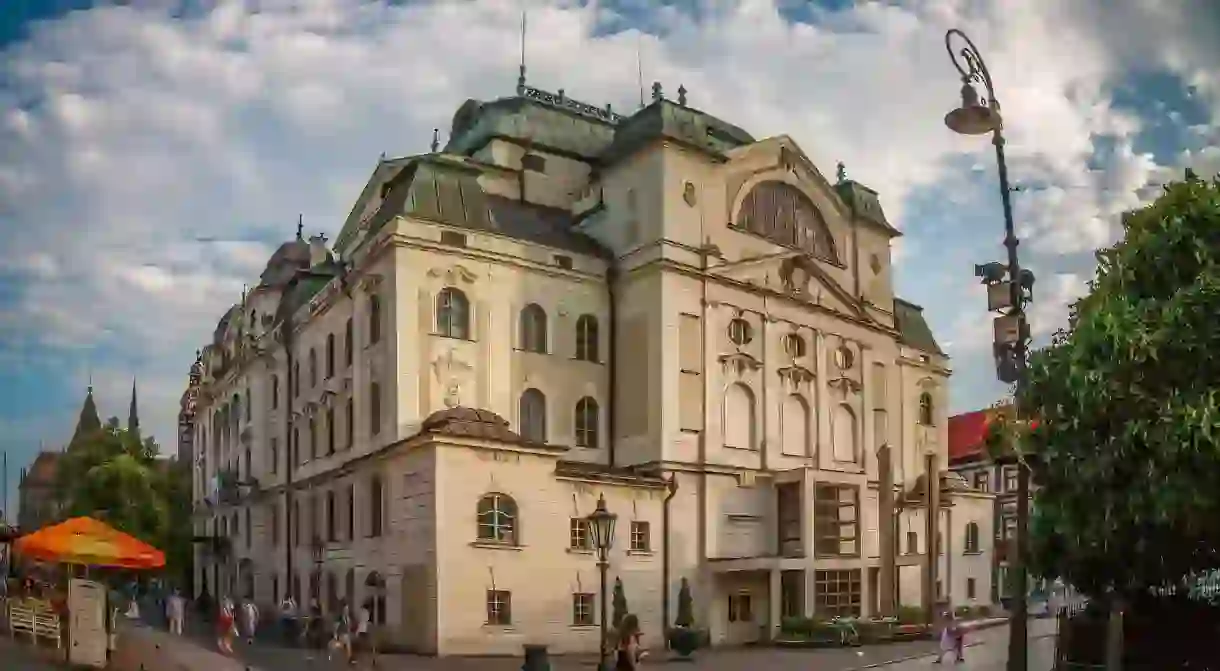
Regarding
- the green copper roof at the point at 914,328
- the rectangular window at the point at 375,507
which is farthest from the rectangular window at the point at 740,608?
the green copper roof at the point at 914,328

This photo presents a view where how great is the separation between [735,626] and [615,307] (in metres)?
9.36

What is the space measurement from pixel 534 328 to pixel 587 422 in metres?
3.09

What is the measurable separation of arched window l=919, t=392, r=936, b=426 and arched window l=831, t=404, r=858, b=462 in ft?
25.0

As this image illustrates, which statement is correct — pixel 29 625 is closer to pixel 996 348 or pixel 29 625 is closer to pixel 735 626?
pixel 996 348

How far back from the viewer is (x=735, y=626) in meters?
31.9

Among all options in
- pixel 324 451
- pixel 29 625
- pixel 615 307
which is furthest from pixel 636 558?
pixel 29 625

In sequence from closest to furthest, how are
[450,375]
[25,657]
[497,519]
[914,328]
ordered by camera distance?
[25,657], [497,519], [450,375], [914,328]

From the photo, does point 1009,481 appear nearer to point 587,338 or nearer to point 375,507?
point 587,338

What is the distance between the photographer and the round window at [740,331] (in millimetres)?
33656

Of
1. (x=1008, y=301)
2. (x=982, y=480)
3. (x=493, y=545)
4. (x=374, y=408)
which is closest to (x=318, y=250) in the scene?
(x=374, y=408)

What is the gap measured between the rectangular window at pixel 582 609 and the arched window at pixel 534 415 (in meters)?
5.37

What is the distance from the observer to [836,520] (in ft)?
110

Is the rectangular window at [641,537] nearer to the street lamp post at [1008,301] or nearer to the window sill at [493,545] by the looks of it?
the window sill at [493,545]

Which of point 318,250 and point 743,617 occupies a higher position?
point 318,250
